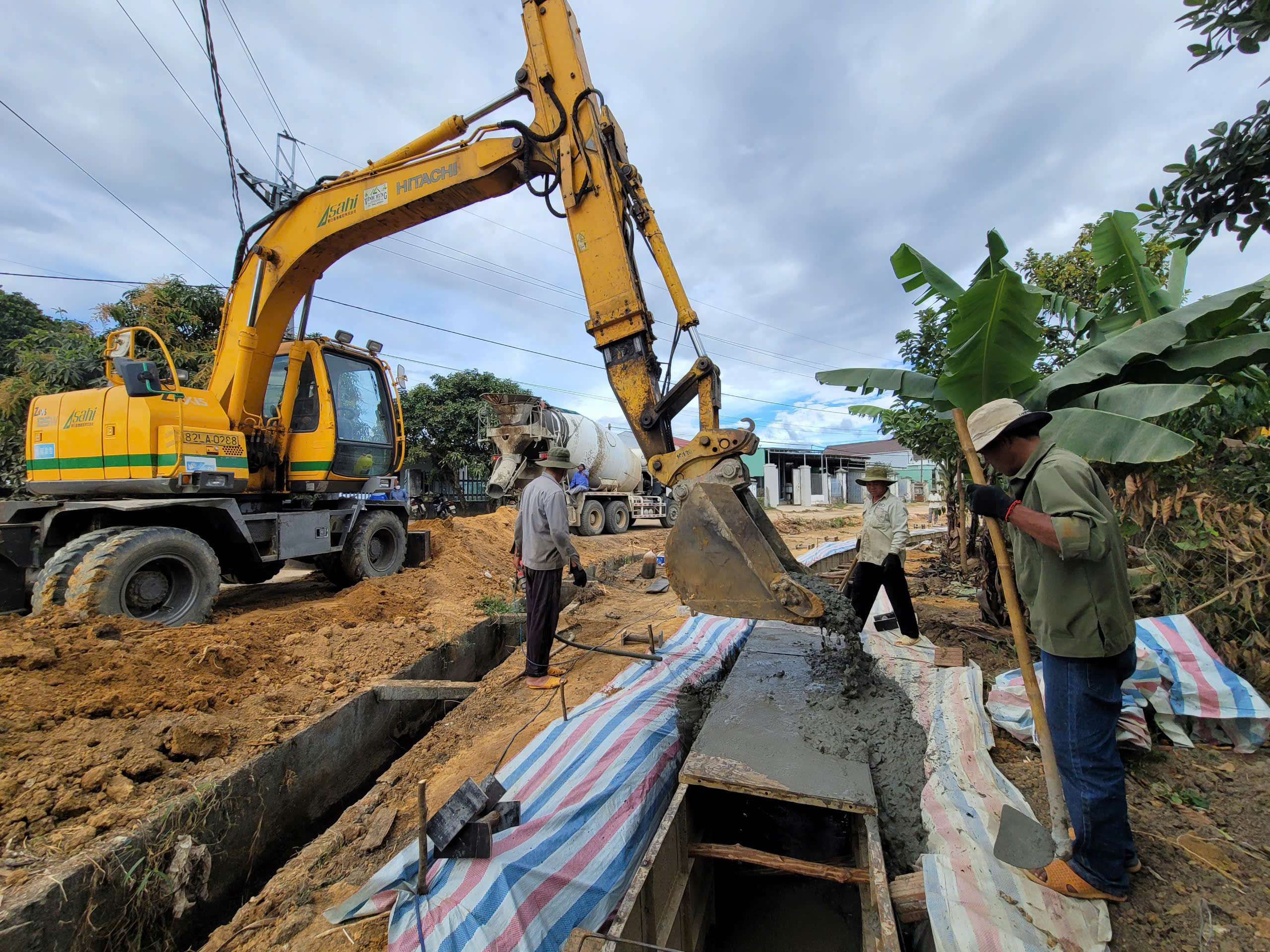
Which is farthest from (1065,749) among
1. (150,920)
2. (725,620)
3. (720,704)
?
(150,920)

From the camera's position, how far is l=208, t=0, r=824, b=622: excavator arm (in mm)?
3133

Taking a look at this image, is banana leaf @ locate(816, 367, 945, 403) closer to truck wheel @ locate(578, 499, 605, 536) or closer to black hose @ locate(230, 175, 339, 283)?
black hose @ locate(230, 175, 339, 283)

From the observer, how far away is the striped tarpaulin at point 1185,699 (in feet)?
8.47

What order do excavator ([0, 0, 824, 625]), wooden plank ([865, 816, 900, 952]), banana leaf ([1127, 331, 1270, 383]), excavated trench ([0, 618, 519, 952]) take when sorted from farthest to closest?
excavator ([0, 0, 824, 625])
banana leaf ([1127, 331, 1270, 383])
excavated trench ([0, 618, 519, 952])
wooden plank ([865, 816, 900, 952])

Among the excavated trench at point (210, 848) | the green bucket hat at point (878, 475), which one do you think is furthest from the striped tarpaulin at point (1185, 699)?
the excavated trench at point (210, 848)

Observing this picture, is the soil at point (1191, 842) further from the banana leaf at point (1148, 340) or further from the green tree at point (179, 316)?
the green tree at point (179, 316)

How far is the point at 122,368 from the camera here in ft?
14.4

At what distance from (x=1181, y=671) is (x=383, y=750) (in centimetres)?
507

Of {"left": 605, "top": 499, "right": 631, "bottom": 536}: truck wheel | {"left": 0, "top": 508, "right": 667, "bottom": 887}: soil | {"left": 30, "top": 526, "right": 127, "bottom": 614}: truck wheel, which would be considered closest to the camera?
{"left": 0, "top": 508, "right": 667, "bottom": 887}: soil

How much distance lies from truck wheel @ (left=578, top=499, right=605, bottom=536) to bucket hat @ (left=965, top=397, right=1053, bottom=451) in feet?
35.1

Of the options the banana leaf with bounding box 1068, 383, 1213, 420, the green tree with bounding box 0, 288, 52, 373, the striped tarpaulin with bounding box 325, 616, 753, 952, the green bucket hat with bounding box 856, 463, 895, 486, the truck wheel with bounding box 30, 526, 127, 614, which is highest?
the green tree with bounding box 0, 288, 52, 373

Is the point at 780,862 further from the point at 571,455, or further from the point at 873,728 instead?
the point at 571,455

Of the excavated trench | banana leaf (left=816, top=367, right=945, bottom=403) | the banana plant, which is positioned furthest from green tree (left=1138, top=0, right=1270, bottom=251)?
the excavated trench

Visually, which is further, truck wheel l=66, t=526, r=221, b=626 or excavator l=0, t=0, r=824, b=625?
truck wheel l=66, t=526, r=221, b=626
